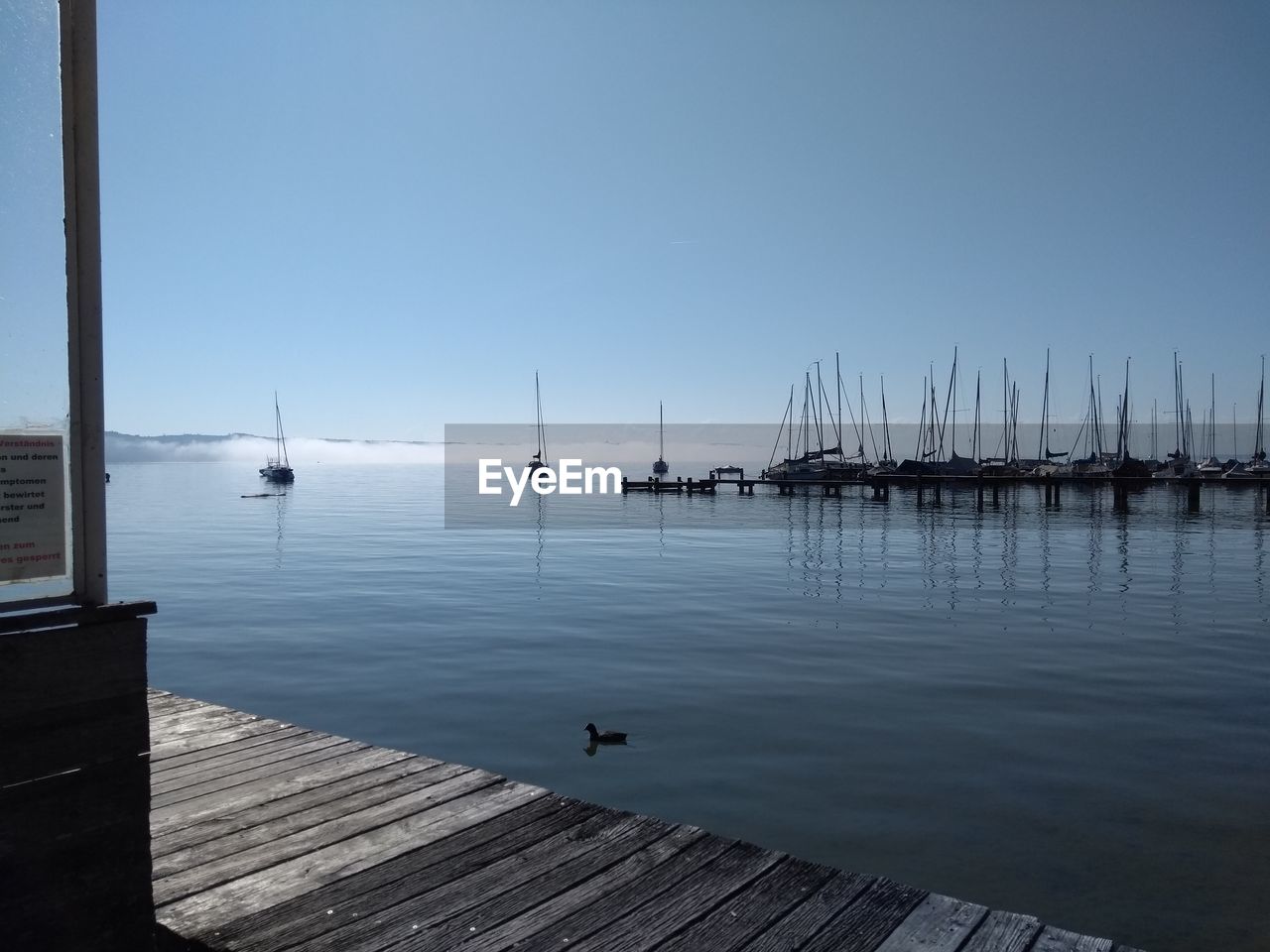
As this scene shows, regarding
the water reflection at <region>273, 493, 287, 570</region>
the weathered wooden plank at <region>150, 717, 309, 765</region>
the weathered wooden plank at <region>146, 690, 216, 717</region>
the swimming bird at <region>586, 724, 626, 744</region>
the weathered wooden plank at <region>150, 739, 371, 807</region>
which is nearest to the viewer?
the weathered wooden plank at <region>150, 739, 371, 807</region>

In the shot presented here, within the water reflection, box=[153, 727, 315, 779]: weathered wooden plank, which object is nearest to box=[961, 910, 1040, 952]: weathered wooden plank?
box=[153, 727, 315, 779]: weathered wooden plank

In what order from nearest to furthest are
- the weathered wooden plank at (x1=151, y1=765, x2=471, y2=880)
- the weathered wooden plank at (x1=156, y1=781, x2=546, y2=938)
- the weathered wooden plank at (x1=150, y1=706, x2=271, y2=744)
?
the weathered wooden plank at (x1=156, y1=781, x2=546, y2=938), the weathered wooden plank at (x1=151, y1=765, x2=471, y2=880), the weathered wooden plank at (x1=150, y1=706, x2=271, y2=744)

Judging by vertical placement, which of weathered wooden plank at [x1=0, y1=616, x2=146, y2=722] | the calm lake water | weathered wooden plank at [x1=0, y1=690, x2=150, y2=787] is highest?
weathered wooden plank at [x1=0, y1=616, x2=146, y2=722]

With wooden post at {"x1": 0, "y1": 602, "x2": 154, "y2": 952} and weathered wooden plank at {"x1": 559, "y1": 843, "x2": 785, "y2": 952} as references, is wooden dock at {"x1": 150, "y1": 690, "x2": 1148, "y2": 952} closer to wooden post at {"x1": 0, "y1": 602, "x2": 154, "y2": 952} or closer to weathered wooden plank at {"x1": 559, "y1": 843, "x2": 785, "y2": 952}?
weathered wooden plank at {"x1": 559, "y1": 843, "x2": 785, "y2": 952}

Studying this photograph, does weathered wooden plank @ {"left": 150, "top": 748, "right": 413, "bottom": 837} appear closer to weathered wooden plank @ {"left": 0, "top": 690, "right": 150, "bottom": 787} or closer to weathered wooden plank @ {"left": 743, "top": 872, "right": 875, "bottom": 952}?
weathered wooden plank @ {"left": 0, "top": 690, "right": 150, "bottom": 787}

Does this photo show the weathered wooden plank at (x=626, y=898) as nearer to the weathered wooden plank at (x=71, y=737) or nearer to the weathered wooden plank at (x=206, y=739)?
the weathered wooden plank at (x=71, y=737)

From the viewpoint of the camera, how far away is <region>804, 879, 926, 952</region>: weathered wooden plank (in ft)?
12.0

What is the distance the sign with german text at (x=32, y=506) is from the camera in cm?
281

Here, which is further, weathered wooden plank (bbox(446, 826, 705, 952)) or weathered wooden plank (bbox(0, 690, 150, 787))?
weathered wooden plank (bbox(446, 826, 705, 952))

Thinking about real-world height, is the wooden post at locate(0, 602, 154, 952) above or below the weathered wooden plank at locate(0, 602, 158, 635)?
below

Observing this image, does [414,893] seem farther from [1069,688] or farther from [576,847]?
[1069,688]

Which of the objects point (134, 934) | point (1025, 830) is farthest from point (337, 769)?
point (1025, 830)

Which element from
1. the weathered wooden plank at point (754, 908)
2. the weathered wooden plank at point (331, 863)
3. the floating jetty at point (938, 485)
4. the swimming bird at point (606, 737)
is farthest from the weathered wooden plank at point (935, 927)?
the floating jetty at point (938, 485)

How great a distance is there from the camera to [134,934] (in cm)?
312
